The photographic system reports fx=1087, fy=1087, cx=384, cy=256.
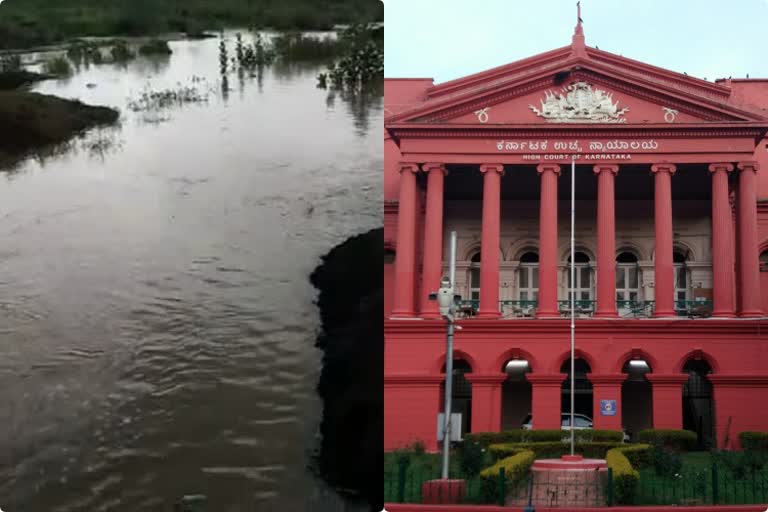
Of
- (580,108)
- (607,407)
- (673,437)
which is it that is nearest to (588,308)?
(607,407)

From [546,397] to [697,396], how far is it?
131 inches

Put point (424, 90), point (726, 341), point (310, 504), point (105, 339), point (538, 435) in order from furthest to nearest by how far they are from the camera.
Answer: point (424, 90)
point (726, 341)
point (538, 435)
point (105, 339)
point (310, 504)

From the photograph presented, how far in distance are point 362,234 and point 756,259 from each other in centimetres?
1030

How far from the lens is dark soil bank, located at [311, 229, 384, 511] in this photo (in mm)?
14523

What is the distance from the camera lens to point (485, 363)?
2178cm

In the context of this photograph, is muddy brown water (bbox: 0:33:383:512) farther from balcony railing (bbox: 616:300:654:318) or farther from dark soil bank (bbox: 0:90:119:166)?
balcony railing (bbox: 616:300:654:318)

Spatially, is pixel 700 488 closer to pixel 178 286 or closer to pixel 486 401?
pixel 486 401

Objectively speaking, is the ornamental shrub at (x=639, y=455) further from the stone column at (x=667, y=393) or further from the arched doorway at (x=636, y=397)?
the arched doorway at (x=636, y=397)

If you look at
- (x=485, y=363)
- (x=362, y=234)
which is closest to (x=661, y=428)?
(x=485, y=363)

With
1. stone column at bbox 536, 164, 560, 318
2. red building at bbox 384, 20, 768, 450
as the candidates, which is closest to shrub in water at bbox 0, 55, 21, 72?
red building at bbox 384, 20, 768, 450

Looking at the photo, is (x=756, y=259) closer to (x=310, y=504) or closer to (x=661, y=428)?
(x=661, y=428)

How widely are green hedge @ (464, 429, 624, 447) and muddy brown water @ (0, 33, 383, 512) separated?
624 centimetres

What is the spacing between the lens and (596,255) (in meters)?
23.8

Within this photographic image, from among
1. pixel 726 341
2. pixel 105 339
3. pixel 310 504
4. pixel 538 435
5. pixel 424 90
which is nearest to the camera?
pixel 310 504
